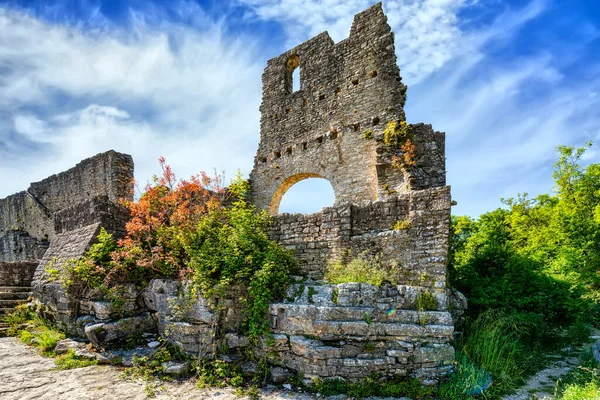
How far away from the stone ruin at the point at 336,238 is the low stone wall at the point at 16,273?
0.09 ft

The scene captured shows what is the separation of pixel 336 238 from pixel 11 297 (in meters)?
8.82

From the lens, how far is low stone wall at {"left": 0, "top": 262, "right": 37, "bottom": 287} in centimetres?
921

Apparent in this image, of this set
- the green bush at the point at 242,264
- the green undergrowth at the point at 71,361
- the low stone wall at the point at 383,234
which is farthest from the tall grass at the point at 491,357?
the green undergrowth at the point at 71,361

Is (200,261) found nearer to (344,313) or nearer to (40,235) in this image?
(344,313)

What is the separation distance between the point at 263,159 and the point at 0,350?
9439mm

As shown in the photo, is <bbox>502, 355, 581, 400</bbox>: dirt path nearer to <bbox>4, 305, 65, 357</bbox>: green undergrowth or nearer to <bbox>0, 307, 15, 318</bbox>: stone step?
<bbox>4, 305, 65, 357</bbox>: green undergrowth

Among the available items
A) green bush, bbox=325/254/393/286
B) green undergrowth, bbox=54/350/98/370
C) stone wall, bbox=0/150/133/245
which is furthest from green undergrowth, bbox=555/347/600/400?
stone wall, bbox=0/150/133/245

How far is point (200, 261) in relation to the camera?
580cm

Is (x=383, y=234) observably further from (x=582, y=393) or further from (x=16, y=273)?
(x=16, y=273)

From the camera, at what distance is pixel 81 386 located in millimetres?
4664

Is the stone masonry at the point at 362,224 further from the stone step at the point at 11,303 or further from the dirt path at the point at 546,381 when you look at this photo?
the stone step at the point at 11,303

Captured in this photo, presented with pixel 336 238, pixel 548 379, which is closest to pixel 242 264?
pixel 336 238

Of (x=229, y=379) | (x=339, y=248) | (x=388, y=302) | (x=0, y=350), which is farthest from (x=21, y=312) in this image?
(x=388, y=302)

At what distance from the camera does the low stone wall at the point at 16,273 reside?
921 centimetres
